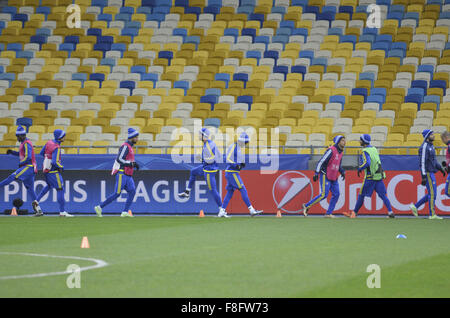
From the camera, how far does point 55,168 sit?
67.8 ft

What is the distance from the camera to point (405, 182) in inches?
838

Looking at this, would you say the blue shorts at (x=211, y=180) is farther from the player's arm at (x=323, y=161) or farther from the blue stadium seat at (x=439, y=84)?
the blue stadium seat at (x=439, y=84)

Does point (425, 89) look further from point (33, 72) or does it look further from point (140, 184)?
point (33, 72)

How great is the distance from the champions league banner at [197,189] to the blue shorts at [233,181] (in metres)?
1.70

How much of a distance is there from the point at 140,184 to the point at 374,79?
11.0 metres

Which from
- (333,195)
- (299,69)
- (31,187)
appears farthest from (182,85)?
(333,195)

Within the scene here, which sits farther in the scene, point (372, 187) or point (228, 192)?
point (228, 192)

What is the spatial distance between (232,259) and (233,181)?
404 inches

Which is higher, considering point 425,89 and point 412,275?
point 425,89

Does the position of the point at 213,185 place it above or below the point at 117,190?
above

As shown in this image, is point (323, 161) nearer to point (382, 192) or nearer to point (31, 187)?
point (382, 192)

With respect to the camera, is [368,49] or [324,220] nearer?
[324,220]
